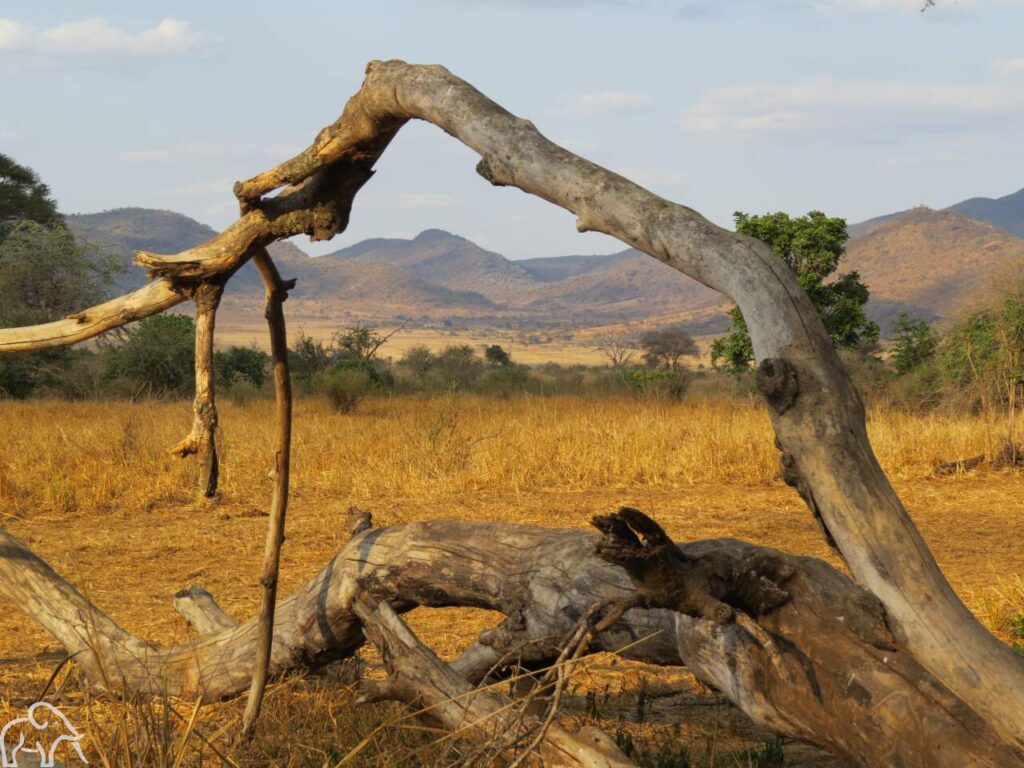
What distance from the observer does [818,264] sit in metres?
17.4

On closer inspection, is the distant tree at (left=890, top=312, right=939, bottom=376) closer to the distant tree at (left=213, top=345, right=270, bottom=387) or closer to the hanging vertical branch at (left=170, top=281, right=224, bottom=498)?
the distant tree at (left=213, top=345, right=270, bottom=387)

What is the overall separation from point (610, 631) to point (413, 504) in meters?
6.54

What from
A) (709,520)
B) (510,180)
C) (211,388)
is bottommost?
(709,520)

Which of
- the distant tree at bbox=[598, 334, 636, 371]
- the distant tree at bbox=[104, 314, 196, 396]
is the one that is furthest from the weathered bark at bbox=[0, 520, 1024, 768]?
the distant tree at bbox=[598, 334, 636, 371]

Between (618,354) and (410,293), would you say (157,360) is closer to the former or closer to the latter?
(618,354)

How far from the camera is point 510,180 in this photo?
274 cm

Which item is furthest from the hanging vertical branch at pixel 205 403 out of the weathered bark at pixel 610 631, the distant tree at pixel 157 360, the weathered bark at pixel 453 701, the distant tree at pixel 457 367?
the distant tree at pixel 457 367

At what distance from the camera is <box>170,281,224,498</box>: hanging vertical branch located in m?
2.89

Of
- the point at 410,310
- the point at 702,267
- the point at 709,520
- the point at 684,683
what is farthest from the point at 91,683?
the point at 410,310

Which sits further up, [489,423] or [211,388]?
[211,388]

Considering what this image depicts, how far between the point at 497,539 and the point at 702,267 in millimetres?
1357

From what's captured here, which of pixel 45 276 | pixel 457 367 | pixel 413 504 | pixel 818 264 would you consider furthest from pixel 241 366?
pixel 413 504

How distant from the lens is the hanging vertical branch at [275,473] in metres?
3.11

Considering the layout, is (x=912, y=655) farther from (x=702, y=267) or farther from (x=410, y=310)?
(x=410, y=310)
